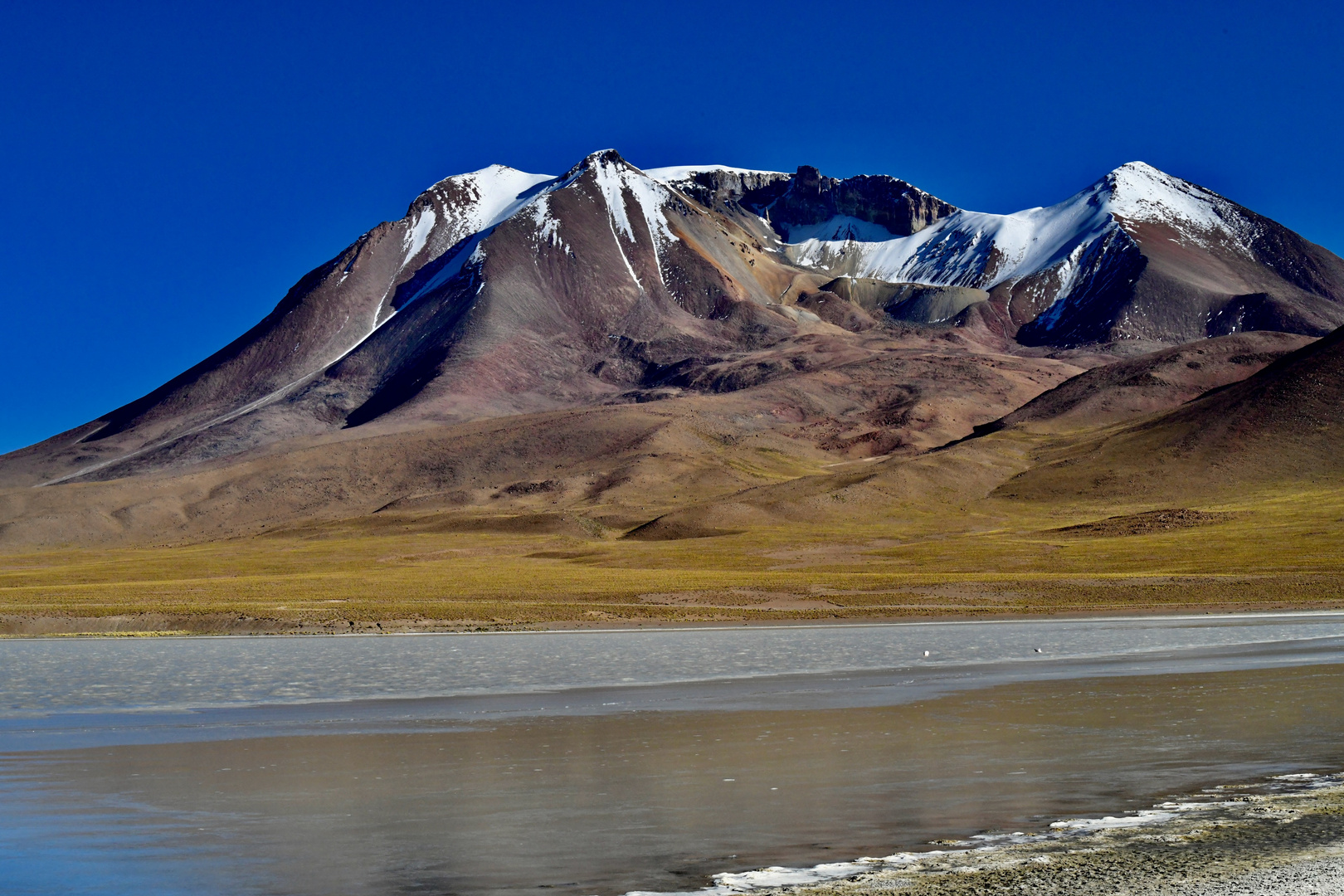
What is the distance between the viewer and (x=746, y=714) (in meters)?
24.9

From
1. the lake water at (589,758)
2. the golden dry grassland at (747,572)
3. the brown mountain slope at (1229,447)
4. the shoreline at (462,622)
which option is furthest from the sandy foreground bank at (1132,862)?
the brown mountain slope at (1229,447)

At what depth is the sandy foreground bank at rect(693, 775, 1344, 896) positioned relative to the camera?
36.1 feet

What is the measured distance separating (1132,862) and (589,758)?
9566 millimetres

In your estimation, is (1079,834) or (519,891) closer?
(519,891)

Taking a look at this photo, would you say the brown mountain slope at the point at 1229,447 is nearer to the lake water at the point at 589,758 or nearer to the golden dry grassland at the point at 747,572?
the golden dry grassland at the point at 747,572

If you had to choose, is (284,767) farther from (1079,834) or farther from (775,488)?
(775,488)

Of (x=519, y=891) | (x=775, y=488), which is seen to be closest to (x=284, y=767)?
(x=519, y=891)

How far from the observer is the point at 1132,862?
38.7ft

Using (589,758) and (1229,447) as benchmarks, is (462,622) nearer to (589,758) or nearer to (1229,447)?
(589,758)

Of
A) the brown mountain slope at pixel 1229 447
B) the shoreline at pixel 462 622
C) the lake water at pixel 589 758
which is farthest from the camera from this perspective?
the brown mountain slope at pixel 1229 447

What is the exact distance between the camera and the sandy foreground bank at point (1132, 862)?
11000 mm

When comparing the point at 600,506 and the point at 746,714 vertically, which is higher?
the point at 600,506

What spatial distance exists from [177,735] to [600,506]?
148 metres

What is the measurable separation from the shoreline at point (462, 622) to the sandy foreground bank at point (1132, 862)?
41.9m
